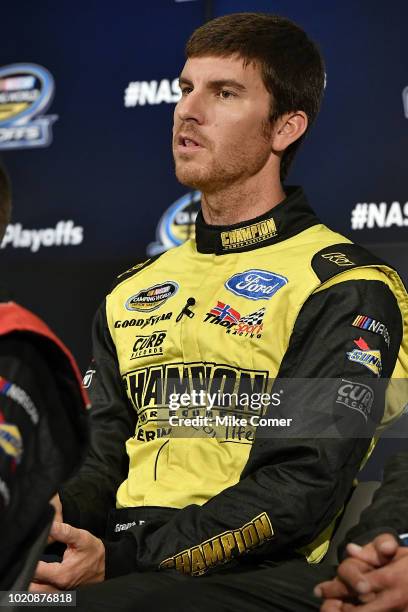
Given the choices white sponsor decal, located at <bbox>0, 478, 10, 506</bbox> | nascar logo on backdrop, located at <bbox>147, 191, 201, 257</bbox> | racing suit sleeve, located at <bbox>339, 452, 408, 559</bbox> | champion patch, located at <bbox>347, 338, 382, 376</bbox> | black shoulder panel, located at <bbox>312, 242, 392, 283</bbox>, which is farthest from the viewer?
nascar logo on backdrop, located at <bbox>147, 191, 201, 257</bbox>

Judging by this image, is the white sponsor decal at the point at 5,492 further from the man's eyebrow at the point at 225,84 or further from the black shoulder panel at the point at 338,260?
the man's eyebrow at the point at 225,84

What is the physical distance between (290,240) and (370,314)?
0.29 meters

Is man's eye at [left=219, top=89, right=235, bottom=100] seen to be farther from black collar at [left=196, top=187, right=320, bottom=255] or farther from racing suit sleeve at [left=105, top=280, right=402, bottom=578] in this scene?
racing suit sleeve at [left=105, top=280, right=402, bottom=578]

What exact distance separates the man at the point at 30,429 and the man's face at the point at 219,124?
3.47 ft

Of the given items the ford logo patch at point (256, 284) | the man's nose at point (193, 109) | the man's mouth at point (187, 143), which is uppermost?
the man's nose at point (193, 109)

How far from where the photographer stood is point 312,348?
6.34 ft

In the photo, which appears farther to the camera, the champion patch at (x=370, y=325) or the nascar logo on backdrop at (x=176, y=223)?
the nascar logo on backdrop at (x=176, y=223)

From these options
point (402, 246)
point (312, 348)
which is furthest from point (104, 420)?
point (402, 246)

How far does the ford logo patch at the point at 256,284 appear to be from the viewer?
2.04m

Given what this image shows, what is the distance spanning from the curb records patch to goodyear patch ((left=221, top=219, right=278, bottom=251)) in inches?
5.7

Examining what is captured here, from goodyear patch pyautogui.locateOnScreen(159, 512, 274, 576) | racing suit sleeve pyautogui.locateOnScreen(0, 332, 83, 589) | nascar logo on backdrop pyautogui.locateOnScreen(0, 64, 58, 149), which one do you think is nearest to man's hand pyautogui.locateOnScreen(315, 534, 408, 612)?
goodyear patch pyautogui.locateOnScreen(159, 512, 274, 576)

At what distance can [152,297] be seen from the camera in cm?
223

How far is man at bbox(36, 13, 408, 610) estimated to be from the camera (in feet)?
5.91

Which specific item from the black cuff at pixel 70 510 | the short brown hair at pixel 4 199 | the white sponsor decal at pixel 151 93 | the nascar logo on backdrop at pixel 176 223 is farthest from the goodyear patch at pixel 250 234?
the white sponsor decal at pixel 151 93
